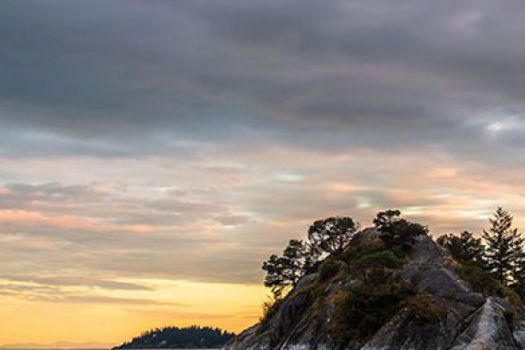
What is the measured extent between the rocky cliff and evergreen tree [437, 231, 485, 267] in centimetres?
2750

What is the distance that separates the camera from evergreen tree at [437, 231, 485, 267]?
140625 mm

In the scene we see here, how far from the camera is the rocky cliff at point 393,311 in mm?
81750

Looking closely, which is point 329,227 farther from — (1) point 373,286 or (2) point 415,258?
(1) point 373,286

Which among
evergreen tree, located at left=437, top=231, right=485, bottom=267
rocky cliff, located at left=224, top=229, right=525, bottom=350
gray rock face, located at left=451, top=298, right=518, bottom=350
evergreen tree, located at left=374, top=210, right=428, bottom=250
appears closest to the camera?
gray rock face, located at left=451, top=298, right=518, bottom=350

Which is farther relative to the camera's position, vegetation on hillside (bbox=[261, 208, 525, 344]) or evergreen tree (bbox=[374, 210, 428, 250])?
evergreen tree (bbox=[374, 210, 428, 250])

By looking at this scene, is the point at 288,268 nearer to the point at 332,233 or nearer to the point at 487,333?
the point at 332,233

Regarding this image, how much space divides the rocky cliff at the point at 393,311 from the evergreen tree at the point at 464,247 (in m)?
27.5

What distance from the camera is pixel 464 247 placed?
159250 mm

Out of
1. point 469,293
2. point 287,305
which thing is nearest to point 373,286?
point 469,293

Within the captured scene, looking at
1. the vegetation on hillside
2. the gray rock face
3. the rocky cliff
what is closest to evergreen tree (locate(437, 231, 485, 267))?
the vegetation on hillside

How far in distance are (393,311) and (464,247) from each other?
7534cm

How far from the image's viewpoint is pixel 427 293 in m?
91.9

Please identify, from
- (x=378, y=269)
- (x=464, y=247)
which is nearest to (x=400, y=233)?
(x=378, y=269)

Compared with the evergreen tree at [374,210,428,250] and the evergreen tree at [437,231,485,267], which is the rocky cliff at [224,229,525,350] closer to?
the evergreen tree at [374,210,428,250]
